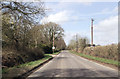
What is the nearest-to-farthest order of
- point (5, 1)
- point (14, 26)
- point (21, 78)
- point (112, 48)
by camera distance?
1. point (21, 78)
2. point (5, 1)
3. point (14, 26)
4. point (112, 48)

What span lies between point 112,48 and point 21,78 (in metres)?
17.9

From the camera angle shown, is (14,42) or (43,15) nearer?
(43,15)

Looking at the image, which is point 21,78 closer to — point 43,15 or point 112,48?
point 43,15

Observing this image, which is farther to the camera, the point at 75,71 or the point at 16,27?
the point at 16,27

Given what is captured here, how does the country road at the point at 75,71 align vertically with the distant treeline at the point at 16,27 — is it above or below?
below

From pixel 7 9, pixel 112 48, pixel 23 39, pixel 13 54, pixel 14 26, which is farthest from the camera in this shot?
pixel 112 48

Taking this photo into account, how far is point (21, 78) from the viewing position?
32.0 feet

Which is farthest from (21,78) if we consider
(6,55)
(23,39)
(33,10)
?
(23,39)

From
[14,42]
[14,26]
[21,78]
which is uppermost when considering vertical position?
[14,26]

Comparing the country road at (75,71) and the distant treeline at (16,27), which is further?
the distant treeline at (16,27)

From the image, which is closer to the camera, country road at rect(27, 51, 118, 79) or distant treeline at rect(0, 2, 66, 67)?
country road at rect(27, 51, 118, 79)

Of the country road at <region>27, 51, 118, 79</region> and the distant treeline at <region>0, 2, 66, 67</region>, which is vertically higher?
the distant treeline at <region>0, 2, 66, 67</region>

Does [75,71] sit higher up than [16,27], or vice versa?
[16,27]

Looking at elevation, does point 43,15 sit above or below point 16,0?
below
